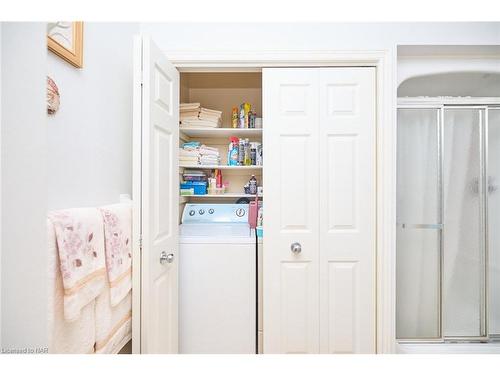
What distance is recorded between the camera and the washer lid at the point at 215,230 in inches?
69.4

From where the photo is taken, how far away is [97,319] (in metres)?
1.02

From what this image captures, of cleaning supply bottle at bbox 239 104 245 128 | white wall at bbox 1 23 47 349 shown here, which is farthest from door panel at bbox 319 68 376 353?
white wall at bbox 1 23 47 349

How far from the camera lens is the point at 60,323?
0.87 metres

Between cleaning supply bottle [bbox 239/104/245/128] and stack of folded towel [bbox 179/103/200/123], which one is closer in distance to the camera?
stack of folded towel [bbox 179/103/200/123]

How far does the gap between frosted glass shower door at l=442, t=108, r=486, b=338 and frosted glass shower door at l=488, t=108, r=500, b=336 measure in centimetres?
6

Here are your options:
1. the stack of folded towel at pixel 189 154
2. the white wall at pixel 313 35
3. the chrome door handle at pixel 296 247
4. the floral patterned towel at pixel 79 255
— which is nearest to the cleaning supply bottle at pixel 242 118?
the stack of folded towel at pixel 189 154

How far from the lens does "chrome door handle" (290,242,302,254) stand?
5.09 ft

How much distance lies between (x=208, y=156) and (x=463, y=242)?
198 centimetres

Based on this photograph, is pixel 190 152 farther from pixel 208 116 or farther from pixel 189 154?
pixel 208 116

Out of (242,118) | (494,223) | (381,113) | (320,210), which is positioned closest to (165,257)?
(320,210)

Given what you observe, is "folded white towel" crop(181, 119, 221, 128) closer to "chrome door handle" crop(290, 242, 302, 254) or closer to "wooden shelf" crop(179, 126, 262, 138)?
"wooden shelf" crop(179, 126, 262, 138)

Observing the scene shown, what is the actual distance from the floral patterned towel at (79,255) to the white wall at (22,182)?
0.49 feet

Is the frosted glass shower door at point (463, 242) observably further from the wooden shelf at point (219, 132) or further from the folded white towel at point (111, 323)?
the folded white towel at point (111, 323)
